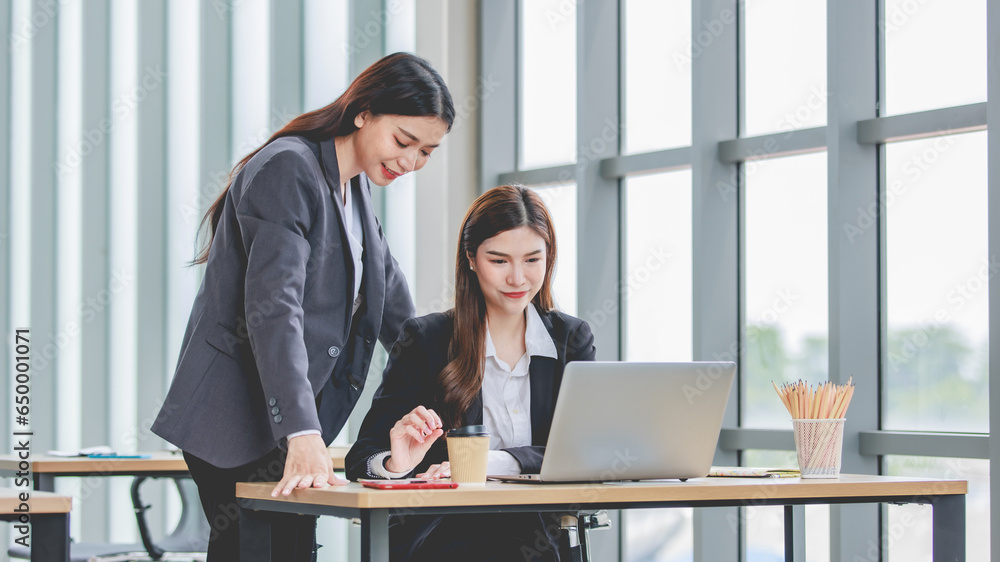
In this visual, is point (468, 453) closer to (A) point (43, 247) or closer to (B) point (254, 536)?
(B) point (254, 536)

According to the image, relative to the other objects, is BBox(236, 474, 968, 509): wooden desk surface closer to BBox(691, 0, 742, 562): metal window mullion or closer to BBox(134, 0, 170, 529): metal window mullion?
BBox(691, 0, 742, 562): metal window mullion

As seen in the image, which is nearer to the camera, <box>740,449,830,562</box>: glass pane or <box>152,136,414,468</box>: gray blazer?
<box>152,136,414,468</box>: gray blazer

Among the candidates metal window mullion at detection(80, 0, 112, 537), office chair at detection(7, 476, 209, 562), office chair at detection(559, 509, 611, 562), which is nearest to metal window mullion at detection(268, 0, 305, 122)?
metal window mullion at detection(80, 0, 112, 537)

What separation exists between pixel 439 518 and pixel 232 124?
2766 mm

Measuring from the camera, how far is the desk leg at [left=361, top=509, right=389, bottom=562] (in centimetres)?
153

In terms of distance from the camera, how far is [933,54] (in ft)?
10.8

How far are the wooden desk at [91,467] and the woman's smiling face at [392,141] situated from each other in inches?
46.0

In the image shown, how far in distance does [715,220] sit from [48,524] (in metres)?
2.57

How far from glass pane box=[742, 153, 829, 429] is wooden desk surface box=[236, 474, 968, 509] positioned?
1.61 metres

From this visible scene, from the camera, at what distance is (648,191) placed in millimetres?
4055

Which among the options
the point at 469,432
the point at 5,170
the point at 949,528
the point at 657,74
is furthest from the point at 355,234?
the point at 5,170

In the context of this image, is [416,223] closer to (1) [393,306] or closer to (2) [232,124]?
(2) [232,124]

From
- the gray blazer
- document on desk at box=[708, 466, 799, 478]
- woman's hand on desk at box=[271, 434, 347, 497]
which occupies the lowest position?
document on desk at box=[708, 466, 799, 478]

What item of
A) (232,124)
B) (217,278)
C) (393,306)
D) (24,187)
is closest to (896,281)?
(393,306)
